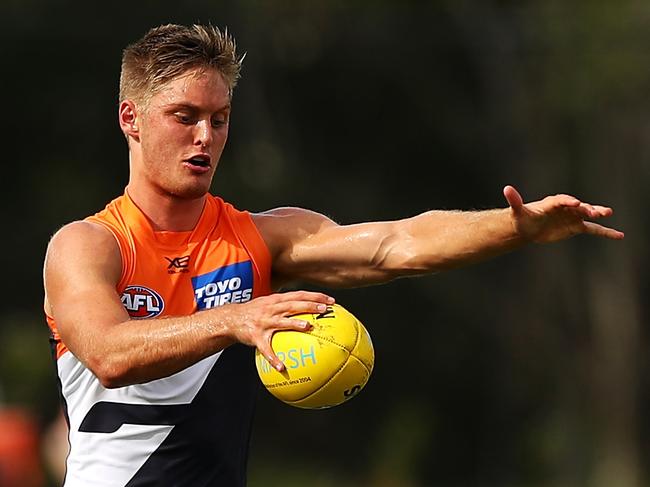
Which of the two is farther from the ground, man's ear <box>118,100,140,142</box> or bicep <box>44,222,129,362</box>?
man's ear <box>118,100,140,142</box>

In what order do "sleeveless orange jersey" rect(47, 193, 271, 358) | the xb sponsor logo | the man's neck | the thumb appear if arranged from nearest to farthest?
the thumb < "sleeveless orange jersey" rect(47, 193, 271, 358) < the xb sponsor logo < the man's neck

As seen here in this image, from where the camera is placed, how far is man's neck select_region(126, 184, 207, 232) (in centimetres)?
652

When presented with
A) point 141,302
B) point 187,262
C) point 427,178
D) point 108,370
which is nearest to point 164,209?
point 187,262

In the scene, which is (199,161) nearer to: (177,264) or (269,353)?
(177,264)

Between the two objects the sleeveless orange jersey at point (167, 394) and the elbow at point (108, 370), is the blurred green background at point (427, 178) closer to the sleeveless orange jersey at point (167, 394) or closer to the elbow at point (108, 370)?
the sleeveless orange jersey at point (167, 394)

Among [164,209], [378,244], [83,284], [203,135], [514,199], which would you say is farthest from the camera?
[378,244]

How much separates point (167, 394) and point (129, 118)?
4.16 feet

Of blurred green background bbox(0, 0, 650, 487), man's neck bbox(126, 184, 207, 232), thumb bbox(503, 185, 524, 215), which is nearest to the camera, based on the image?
thumb bbox(503, 185, 524, 215)

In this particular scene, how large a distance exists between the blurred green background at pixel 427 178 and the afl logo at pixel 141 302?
18.1 m

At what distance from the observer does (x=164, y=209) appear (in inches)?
257

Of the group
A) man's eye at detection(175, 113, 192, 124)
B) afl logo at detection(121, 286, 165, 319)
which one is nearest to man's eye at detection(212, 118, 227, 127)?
man's eye at detection(175, 113, 192, 124)

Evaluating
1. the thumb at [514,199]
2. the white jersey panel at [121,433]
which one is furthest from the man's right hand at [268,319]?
the thumb at [514,199]

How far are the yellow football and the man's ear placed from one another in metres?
1.41

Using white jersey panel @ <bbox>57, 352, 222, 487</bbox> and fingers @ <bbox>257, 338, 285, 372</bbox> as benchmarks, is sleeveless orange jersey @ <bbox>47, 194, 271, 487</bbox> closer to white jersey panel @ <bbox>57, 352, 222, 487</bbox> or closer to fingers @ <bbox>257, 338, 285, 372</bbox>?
white jersey panel @ <bbox>57, 352, 222, 487</bbox>
